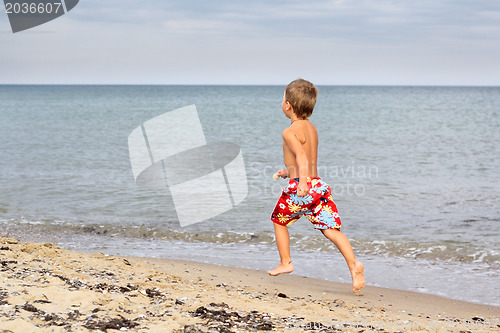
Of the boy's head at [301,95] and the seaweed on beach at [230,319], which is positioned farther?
the boy's head at [301,95]

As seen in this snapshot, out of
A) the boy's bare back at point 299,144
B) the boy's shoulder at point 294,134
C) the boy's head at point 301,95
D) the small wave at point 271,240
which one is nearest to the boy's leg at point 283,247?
the boy's bare back at point 299,144

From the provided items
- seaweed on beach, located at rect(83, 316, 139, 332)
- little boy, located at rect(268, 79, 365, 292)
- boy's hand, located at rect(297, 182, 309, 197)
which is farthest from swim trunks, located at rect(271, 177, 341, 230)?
→ seaweed on beach, located at rect(83, 316, 139, 332)

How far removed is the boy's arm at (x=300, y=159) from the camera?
4.12 m

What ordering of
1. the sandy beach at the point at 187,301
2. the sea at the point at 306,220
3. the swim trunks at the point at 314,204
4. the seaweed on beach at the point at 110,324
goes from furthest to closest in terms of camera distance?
1. the sea at the point at 306,220
2. the swim trunks at the point at 314,204
3. the sandy beach at the point at 187,301
4. the seaweed on beach at the point at 110,324

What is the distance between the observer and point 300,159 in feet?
13.5

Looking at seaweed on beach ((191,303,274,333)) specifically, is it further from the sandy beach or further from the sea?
the sea

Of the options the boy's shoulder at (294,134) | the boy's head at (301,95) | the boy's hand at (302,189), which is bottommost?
the boy's hand at (302,189)

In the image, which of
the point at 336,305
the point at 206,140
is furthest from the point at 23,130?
the point at 336,305

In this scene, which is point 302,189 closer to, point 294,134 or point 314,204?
point 314,204

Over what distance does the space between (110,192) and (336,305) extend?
7237 mm

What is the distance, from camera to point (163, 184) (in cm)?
1204

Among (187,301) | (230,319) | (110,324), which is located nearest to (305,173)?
(230,319)

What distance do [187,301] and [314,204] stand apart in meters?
1.32

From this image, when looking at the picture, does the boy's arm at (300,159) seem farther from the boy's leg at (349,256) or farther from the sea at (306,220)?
the sea at (306,220)
